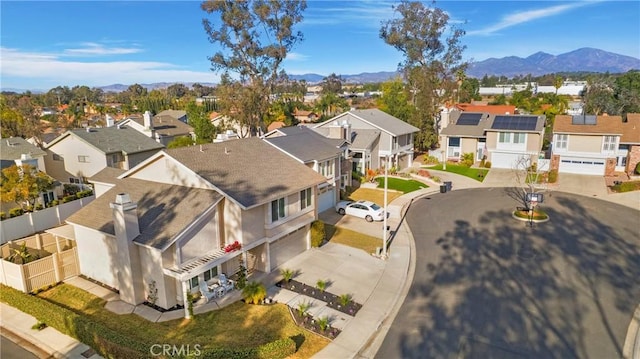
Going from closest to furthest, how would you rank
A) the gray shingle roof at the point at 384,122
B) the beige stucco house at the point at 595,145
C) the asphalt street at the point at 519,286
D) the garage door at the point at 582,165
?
the asphalt street at the point at 519,286 < the beige stucco house at the point at 595,145 < the garage door at the point at 582,165 < the gray shingle roof at the point at 384,122

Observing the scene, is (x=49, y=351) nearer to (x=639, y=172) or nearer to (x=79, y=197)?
(x=79, y=197)

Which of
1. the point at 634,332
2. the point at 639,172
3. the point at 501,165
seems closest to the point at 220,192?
the point at 634,332

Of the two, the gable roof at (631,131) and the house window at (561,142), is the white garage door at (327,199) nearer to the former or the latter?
the house window at (561,142)

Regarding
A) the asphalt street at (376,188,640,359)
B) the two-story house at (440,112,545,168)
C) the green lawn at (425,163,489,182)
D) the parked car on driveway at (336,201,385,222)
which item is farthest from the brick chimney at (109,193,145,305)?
the two-story house at (440,112,545,168)

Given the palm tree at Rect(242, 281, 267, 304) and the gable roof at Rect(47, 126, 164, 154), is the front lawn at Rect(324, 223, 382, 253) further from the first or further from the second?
the gable roof at Rect(47, 126, 164, 154)

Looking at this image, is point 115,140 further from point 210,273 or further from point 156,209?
point 210,273

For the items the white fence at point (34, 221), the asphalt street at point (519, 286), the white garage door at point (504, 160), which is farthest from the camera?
the white garage door at point (504, 160)

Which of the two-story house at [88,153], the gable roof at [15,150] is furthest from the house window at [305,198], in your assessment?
the gable roof at [15,150]
